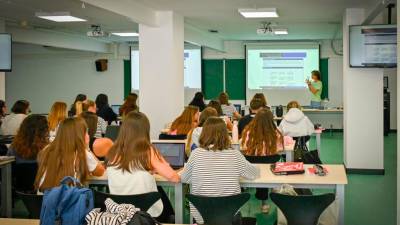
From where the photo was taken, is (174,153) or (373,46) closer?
(174,153)

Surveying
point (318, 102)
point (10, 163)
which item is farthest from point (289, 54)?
point (10, 163)

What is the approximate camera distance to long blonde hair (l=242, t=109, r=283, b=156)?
5539 mm

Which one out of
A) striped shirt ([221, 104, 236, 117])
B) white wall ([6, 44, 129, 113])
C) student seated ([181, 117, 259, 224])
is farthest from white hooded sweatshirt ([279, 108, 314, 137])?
white wall ([6, 44, 129, 113])

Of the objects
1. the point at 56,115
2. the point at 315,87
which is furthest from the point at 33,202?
the point at 315,87

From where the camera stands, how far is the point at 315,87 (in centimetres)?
1240

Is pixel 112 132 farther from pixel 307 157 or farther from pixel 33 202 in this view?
pixel 33 202

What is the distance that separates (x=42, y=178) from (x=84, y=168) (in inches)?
12.5

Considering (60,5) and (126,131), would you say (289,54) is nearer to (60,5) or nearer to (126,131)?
(60,5)

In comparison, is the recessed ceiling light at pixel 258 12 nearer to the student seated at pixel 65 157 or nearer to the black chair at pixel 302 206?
the student seated at pixel 65 157

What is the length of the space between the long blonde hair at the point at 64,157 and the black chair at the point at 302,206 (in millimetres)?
1500

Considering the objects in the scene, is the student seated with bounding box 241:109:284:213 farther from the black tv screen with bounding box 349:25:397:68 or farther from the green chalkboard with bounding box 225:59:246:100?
the green chalkboard with bounding box 225:59:246:100

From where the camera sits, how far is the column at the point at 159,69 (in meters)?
8.57

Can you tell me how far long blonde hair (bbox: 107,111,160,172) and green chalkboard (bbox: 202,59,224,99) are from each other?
11.6 metres

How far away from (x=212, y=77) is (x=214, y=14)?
6.34 metres
